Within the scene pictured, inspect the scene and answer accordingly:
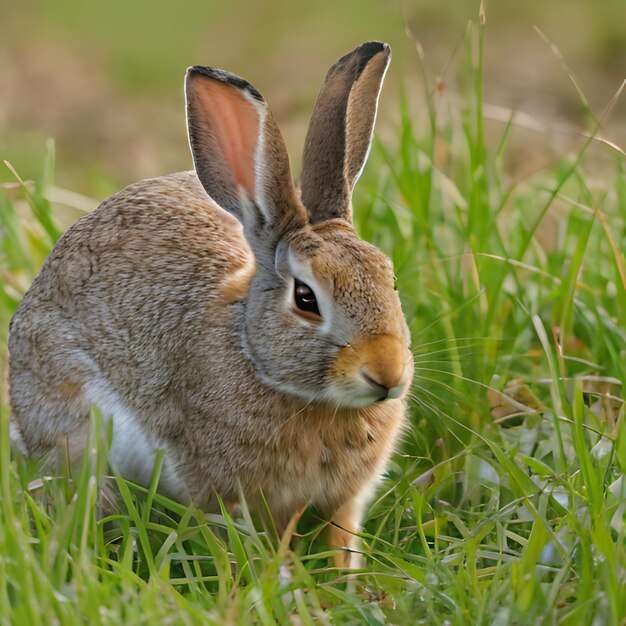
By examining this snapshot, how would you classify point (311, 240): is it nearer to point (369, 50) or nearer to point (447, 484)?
point (369, 50)

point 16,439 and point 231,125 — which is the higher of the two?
point 231,125

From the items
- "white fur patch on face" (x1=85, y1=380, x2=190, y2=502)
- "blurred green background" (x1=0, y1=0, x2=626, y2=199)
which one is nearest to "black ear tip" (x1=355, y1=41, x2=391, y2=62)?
"white fur patch on face" (x1=85, y1=380, x2=190, y2=502)

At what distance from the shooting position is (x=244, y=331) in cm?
384

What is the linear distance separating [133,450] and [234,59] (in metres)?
5.98

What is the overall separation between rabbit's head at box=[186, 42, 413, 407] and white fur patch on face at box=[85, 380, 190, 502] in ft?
1.70

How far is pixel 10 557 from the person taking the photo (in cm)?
294

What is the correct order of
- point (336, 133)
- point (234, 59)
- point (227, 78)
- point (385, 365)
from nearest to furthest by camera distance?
1. point (385, 365)
2. point (227, 78)
3. point (336, 133)
4. point (234, 59)

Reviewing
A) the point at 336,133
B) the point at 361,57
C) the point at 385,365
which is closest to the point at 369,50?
the point at 361,57

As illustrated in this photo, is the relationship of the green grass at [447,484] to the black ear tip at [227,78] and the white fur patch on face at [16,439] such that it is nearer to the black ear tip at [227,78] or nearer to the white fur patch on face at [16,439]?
the white fur patch on face at [16,439]

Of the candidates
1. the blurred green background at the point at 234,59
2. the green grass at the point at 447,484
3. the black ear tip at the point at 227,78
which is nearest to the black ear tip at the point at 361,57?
the black ear tip at the point at 227,78

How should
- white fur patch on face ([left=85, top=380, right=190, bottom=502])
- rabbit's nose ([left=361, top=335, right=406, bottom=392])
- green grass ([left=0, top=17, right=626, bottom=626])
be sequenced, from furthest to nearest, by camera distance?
white fur patch on face ([left=85, top=380, right=190, bottom=502]), rabbit's nose ([left=361, top=335, right=406, bottom=392]), green grass ([left=0, top=17, right=626, bottom=626])

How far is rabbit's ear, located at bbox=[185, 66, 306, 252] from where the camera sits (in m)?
3.71

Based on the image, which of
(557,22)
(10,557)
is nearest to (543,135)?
(557,22)

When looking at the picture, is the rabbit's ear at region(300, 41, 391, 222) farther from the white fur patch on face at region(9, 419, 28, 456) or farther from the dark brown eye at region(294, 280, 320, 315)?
the white fur patch on face at region(9, 419, 28, 456)
